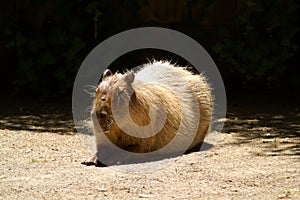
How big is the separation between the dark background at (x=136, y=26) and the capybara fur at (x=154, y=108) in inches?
120

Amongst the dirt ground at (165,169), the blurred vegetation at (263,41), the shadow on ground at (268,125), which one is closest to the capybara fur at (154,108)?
the dirt ground at (165,169)

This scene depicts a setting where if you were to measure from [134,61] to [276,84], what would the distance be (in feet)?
6.87

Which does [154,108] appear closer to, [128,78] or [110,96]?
[128,78]

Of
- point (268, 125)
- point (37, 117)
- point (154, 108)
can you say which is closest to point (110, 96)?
point (154, 108)

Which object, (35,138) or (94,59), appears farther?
(94,59)

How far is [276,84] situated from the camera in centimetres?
907

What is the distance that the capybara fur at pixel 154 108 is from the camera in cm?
487

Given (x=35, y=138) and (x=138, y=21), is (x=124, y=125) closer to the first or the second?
(x=35, y=138)

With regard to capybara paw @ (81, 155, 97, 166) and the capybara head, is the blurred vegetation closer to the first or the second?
the capybara head

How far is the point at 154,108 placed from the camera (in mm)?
5141

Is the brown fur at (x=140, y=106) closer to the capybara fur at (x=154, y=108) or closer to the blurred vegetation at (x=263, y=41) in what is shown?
the capybara fur at (x=154, y=108)

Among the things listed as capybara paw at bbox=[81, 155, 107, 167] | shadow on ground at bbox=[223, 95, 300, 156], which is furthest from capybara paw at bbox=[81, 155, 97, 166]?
shadow on ground at bbox=[223, 95, 300, 156]

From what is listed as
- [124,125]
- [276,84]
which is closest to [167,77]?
[124,125]

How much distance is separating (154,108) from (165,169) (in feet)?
2.17
